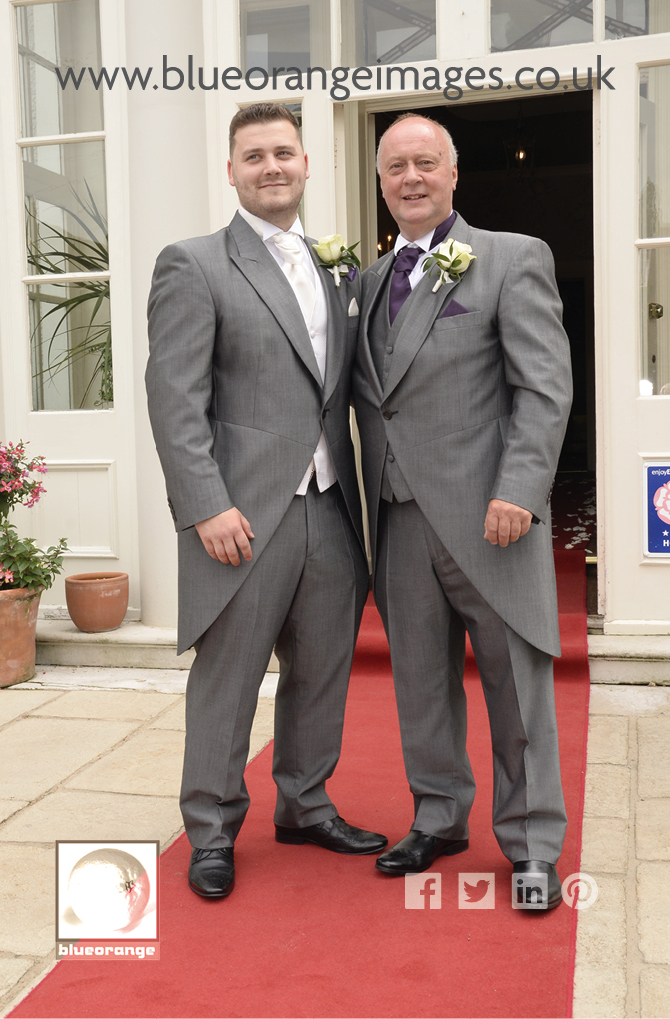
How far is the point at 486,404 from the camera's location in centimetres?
207

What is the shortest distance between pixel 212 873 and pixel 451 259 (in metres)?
1.39

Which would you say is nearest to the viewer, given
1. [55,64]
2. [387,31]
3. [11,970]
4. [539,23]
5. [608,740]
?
[11,970]

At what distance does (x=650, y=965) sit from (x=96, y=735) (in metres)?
2.00

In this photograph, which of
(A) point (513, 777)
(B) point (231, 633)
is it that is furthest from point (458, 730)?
(B) point (231, 633)

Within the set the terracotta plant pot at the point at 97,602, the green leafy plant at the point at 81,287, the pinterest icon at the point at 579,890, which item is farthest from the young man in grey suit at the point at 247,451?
the green leafy plant at the point at 81,287

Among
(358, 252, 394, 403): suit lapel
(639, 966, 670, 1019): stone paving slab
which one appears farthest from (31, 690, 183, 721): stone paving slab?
(639, 966, 670, 1019): stone paving slab

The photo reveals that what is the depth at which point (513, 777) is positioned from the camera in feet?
6.89

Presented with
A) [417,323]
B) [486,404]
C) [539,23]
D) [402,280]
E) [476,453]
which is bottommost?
[476,453]

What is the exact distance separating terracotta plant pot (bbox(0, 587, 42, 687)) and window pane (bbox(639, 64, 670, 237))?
2796 mm

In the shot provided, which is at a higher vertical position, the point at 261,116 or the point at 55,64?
the point at 55,64

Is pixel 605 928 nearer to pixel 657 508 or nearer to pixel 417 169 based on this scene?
pixel 417 169

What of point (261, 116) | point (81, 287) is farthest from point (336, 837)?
point (81, 287)

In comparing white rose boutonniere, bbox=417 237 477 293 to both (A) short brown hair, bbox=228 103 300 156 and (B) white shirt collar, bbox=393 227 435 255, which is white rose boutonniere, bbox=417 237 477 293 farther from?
(A) short brown hair, bbox=228 103 300 156

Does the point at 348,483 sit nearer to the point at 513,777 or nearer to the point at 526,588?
the point at 526,588
